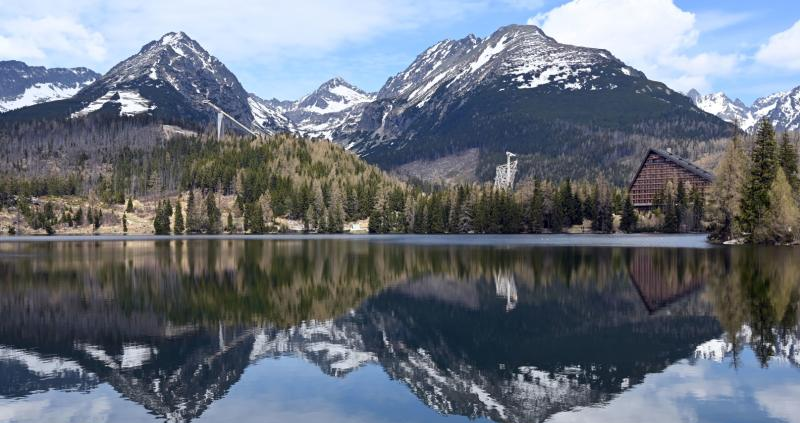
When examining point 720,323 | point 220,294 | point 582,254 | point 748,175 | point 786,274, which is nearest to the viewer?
point 720,323

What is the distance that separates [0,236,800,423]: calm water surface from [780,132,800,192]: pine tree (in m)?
66.0

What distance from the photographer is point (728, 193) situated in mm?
121875

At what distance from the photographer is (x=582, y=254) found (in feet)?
311

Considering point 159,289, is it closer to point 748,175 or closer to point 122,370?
point 122,370

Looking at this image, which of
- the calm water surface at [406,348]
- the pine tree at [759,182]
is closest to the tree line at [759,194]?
the pine tree at [759,182]

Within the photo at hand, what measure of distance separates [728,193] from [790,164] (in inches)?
510

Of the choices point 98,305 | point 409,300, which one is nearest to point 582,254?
point 409,300

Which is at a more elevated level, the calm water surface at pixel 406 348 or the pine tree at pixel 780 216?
the pine tree at pixel 780 216

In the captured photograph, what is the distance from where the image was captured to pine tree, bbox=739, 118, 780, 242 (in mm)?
114188

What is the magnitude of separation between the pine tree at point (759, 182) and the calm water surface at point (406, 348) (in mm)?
54801

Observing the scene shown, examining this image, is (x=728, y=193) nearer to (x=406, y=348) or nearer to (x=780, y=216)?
(x=780, y=216)

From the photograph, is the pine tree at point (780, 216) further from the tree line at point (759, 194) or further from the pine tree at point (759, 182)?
the pine tree at point (759, 182)

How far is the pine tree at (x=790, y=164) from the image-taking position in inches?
4771

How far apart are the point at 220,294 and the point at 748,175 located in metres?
97.8
